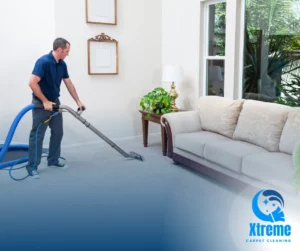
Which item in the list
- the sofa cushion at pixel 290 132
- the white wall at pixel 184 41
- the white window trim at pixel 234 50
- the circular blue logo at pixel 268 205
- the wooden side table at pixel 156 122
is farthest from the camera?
the white wall at pixel 184 41

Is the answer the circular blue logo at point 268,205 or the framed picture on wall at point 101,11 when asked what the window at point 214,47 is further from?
the circular blue logo at point 268,205

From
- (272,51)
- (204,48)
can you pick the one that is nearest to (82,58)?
(204,48)

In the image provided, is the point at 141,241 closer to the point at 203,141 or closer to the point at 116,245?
the point at 116,245

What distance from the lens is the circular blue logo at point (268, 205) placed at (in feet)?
8.77

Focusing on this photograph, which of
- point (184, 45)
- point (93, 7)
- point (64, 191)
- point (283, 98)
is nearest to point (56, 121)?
point (64, 191)

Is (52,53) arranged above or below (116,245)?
above

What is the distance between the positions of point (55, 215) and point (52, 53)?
1800 mm

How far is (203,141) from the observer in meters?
3.71

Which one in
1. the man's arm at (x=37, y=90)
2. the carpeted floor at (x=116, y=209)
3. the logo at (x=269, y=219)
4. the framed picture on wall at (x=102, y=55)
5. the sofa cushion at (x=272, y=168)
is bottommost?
the carpeted floor at (x=116, y=209)

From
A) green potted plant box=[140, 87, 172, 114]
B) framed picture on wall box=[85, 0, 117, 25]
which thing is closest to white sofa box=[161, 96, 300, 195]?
green potted plant box=[140, 87, 172, 114]

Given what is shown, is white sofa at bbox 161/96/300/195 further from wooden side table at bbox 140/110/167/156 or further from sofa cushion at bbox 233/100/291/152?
wooden side table at bbox 140/110/167/156

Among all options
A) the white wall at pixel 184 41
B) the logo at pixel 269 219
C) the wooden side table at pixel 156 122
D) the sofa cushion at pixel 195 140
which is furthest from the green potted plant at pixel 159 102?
the logo at pixel 269 219

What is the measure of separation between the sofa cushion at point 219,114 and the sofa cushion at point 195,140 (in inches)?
3.5

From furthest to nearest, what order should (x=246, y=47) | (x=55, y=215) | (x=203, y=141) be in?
1. (x=246, y=47)
2. (x=203, y=141)
3. (x=55, y=215)
